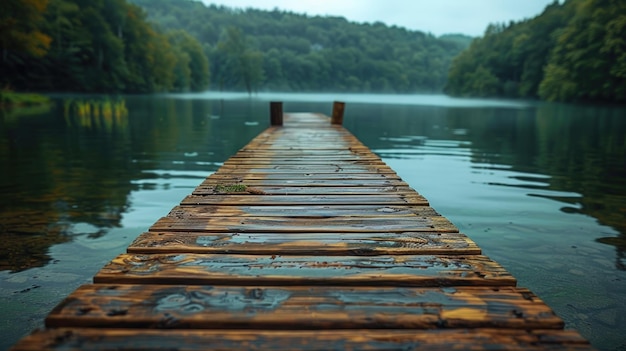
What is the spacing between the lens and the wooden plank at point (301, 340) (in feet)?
5.73

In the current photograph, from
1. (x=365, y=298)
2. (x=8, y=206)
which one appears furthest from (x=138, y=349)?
(x=8, y=206)

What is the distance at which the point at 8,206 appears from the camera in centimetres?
665

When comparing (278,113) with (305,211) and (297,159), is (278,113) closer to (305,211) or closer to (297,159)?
(297,159)

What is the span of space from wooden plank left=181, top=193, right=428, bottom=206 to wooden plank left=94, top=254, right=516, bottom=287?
4.99 feet

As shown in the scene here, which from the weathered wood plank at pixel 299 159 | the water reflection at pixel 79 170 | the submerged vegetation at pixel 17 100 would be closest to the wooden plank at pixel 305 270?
the water reflection at pixel 79 170

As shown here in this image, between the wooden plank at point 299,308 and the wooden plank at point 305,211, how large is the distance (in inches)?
59.4

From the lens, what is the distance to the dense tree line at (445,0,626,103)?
4778cm

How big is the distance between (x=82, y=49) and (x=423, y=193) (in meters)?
63.5

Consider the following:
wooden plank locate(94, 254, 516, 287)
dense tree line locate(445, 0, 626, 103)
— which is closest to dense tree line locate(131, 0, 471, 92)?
dense tree line locate(445, 0, 626, 103)

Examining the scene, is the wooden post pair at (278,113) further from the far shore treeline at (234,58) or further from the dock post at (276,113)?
the far shore treeline at (234,58)

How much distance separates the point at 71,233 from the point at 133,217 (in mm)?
1010

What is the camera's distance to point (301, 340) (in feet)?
5.91

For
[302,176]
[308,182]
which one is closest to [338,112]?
[302,176]

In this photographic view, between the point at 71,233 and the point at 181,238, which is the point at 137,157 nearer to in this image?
the point at 71,233
